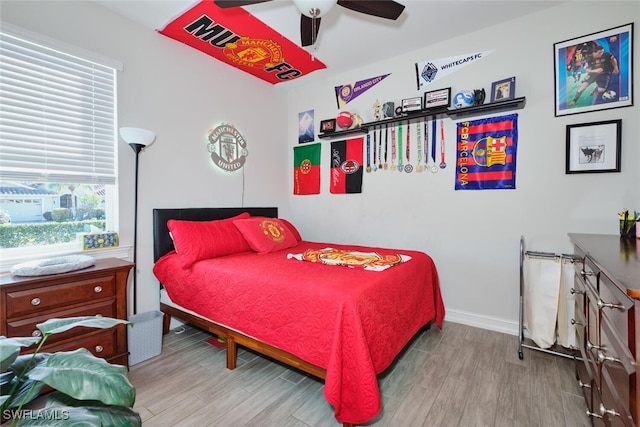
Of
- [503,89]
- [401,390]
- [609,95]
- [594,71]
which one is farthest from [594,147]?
[401,390]

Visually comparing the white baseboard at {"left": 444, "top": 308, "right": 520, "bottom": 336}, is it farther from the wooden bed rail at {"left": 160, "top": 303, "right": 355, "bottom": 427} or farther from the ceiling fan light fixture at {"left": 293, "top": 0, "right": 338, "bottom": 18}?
the ceiling fan light fixture at {"left": 293, "top": 0, "right": 338, "bottom": 18}

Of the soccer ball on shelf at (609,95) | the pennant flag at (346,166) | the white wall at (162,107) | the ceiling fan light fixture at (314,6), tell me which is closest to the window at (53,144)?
the white wall at (162,107)

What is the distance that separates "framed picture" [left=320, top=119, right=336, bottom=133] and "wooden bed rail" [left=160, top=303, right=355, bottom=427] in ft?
8.06

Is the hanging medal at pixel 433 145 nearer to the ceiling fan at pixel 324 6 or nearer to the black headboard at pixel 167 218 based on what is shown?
the ceiling fan at pixel 324 6

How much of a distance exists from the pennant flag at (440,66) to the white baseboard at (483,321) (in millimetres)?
2318

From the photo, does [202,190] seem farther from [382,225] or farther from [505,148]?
[505,148]

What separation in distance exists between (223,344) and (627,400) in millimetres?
2409

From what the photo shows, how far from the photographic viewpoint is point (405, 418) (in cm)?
157

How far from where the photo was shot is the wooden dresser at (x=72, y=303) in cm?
157

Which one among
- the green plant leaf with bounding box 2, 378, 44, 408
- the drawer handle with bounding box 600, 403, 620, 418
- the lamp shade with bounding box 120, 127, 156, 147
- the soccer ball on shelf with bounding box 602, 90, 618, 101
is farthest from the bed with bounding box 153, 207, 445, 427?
the soccer ball on shelf with bounding box 602, 90, 618, 101

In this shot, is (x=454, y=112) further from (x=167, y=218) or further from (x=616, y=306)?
(x=167, y=218)

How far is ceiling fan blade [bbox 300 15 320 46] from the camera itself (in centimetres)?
205

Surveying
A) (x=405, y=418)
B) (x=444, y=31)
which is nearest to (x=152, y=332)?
(x=405, y=418)

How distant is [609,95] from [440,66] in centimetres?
133
